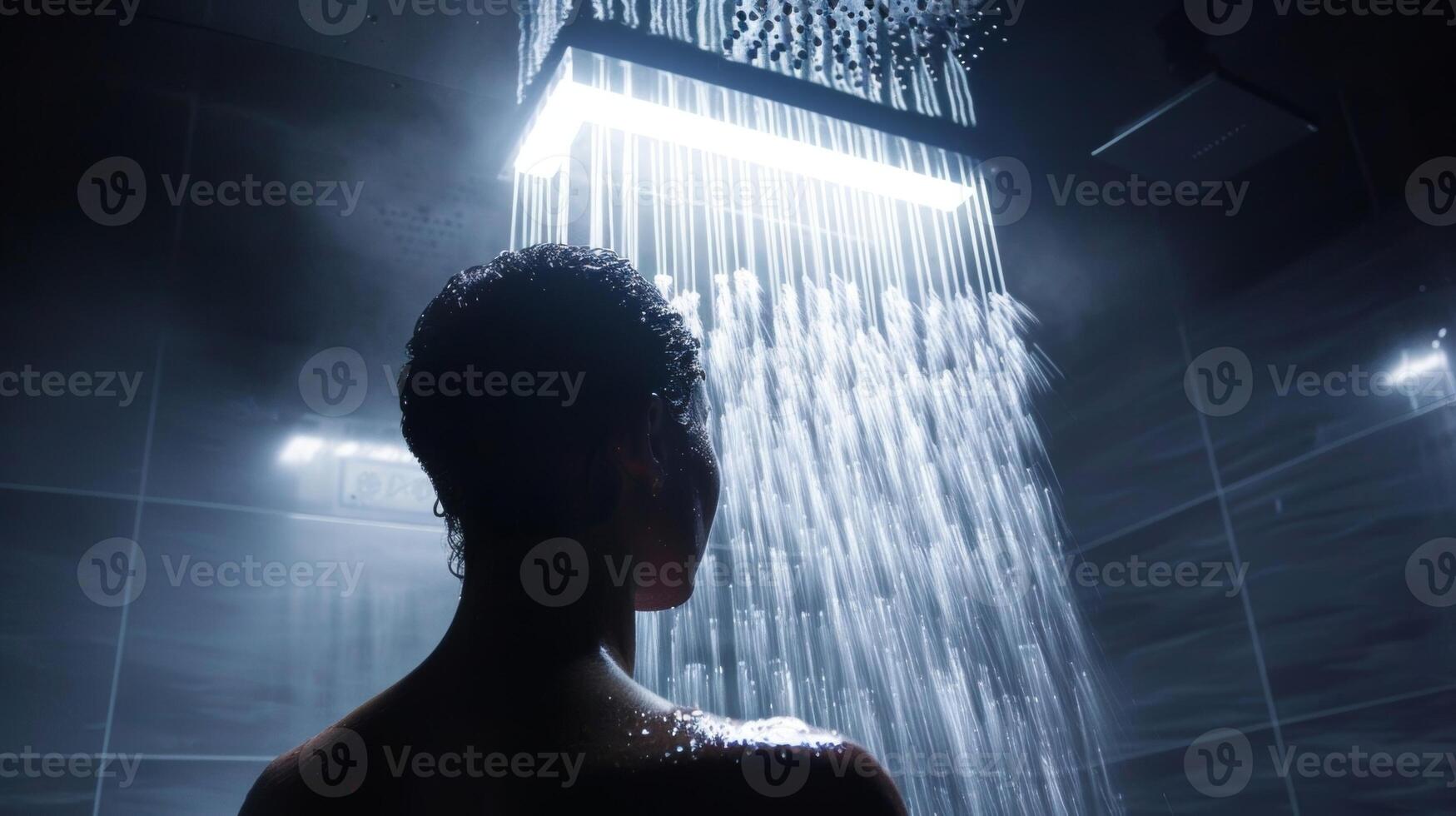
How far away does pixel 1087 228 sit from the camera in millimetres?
1946

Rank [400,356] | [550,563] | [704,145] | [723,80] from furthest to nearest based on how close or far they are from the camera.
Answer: [400,356]
[704,145]
[723,80]
[550,563]

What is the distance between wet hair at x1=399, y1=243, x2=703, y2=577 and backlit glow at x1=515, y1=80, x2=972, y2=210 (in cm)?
98

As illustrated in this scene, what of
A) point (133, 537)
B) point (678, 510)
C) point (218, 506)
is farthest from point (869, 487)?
point (678, 510)

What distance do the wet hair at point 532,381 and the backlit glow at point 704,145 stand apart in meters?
0.98

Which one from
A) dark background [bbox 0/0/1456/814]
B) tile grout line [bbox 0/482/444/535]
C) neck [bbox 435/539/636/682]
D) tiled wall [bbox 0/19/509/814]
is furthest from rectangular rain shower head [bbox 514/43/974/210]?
neck [bbox 435/539/636/682]

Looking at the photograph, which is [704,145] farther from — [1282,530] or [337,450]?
[1282,530]

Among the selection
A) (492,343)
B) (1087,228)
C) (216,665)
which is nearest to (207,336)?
(216,665)

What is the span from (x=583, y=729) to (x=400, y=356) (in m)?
1.32

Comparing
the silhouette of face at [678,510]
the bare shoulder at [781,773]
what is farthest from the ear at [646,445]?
the bare shoulder at [781,773]

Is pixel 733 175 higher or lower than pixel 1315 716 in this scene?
higher

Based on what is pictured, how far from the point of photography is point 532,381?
0.56m

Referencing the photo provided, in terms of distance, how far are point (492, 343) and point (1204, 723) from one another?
1451 millimetres

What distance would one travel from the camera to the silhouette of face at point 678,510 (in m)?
0.60

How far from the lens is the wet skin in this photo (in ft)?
1.56
